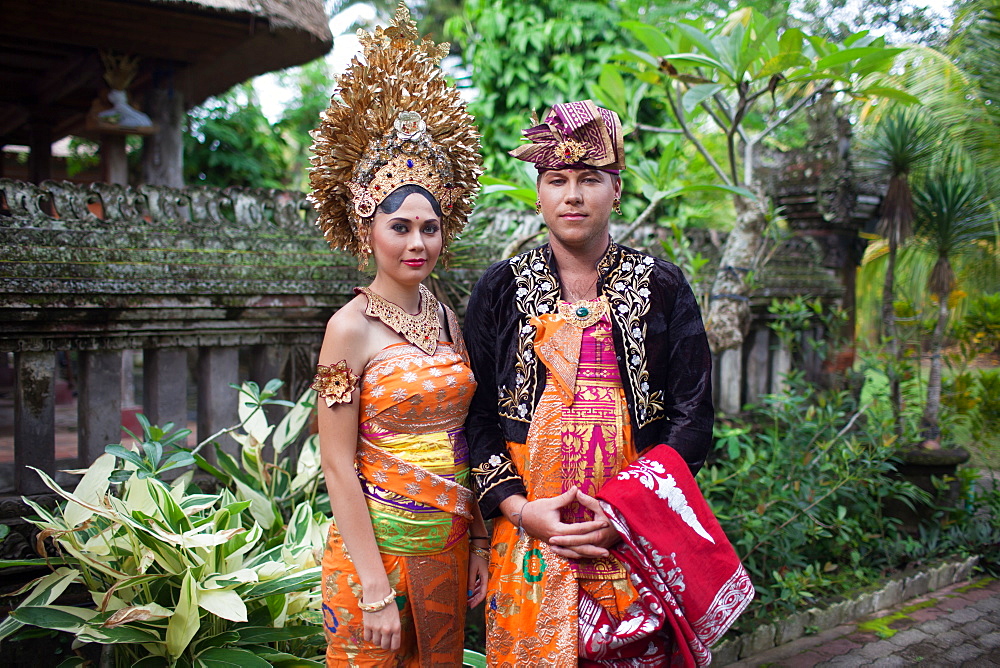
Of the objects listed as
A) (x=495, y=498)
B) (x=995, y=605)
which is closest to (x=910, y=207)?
(x=995, y=605)

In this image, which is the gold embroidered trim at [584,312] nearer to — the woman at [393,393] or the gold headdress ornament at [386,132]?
the woman at [393,393]

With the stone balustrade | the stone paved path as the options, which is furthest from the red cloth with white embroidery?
the stone balustrade

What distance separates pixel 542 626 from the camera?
1.85m

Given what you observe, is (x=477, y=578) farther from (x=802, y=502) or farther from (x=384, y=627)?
(x=802, y=502)

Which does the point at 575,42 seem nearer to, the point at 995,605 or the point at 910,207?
the point at 910,207

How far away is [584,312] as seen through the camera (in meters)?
1.95

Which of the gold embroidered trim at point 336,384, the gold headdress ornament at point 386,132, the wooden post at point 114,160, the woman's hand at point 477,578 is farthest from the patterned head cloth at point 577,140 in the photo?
the wooden post at point 114,160

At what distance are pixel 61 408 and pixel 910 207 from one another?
750cm

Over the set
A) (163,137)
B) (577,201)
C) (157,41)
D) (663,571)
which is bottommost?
(663,571)

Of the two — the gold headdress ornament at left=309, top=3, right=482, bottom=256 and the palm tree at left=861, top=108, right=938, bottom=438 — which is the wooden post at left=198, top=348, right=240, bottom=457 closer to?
the gold headdress ornament at left=309, top=3, right=482, bottom=256

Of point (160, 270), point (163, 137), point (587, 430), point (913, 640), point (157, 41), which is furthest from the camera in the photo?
point (163, 137)

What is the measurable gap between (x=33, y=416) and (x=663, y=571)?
239 centimetres

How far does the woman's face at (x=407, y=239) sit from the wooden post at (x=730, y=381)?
3202 mm

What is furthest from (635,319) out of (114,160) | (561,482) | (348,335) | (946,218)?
(114,160)
